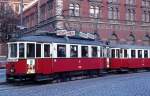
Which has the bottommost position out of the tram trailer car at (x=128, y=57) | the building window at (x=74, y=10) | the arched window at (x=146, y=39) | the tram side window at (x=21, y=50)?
the tram trailer car at (x=128, y=57)

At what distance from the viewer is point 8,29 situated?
231 feet

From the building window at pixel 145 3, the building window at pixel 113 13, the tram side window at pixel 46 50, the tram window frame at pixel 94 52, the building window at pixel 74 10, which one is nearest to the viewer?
the tram side window at pixel 46 50

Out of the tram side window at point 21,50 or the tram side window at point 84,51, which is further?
the tram side window at point 84,51

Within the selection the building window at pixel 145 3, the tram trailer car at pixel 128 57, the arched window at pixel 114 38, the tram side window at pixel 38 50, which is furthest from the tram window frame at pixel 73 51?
the building window at pixel 145 3

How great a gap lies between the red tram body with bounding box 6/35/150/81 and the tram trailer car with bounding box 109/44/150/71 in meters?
0.82

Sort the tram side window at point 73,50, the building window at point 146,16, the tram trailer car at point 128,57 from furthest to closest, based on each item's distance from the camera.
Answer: the building window at point 146,16
the tram trailer car at point 128,57
the tram side window at point 73,50

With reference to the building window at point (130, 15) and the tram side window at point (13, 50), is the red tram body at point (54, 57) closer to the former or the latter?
the tram side window at point (13, 50)

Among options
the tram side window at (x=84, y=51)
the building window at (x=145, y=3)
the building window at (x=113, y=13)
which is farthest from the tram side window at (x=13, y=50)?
the building window at (x=145, y=3)

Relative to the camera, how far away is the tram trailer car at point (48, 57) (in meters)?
28.8

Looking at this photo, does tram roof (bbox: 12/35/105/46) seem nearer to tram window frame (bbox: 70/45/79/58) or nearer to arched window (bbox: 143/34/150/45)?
tram window frame (bbox: 70/45/79/58)

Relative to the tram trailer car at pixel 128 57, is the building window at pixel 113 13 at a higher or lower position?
higher

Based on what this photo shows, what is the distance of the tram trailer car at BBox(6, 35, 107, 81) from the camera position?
28.8 meters

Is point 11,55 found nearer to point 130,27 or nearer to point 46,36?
point 46,36

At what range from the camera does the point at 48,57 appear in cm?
3059
